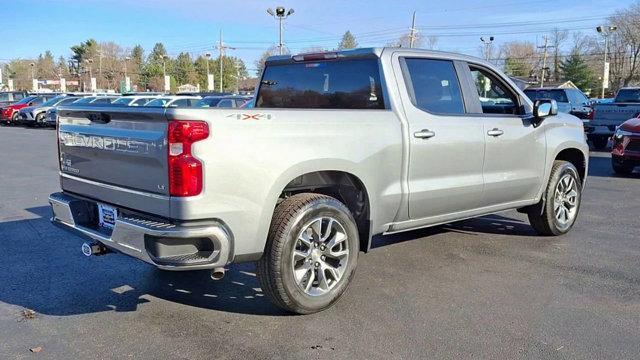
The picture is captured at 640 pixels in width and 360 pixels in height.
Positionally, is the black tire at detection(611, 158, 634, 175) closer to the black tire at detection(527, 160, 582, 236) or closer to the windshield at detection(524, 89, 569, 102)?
the black tire at detection(527, 160, 582, 236)

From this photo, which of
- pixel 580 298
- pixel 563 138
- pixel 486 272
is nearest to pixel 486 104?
A: pixel 563 138

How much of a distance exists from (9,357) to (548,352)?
3.32 meters

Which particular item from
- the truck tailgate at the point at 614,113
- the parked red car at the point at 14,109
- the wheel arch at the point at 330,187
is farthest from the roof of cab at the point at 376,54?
the parked red car at the point at 14,109

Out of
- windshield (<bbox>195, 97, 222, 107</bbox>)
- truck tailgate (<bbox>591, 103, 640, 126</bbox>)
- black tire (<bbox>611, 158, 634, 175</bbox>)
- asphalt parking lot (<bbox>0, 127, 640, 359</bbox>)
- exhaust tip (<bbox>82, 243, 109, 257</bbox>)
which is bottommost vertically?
asphalt parking lot (<bbox>0, 127, 640, 359</bbox>)

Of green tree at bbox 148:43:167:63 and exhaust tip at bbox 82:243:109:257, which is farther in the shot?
green tree at bbox 148:43:167:63

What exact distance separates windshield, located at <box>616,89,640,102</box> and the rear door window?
15.5 metres

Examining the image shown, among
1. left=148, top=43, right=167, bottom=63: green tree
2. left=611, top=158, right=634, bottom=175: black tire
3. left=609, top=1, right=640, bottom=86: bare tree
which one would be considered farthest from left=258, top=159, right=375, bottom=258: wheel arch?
left=148, top=43, right=167, bottom=63: green tree

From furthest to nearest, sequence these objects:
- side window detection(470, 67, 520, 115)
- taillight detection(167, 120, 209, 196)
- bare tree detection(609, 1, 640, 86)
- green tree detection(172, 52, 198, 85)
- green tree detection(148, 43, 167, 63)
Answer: green tree detection(148, 43, 167, 63) < green tree detection(172, 52, 198, 85) < bare tree detection(609, 1, 640, 86) < side window detection(470, 67, 520, 115) < taillight detection(167, 120, 209, 196)

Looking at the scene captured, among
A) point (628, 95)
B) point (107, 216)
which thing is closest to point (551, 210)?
point (107, 216)

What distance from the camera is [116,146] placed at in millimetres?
4051

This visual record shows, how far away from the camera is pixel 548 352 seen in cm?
369

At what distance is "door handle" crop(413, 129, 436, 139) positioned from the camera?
4.85m

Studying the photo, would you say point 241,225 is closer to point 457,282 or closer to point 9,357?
point 9,357

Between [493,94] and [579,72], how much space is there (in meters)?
89.7
